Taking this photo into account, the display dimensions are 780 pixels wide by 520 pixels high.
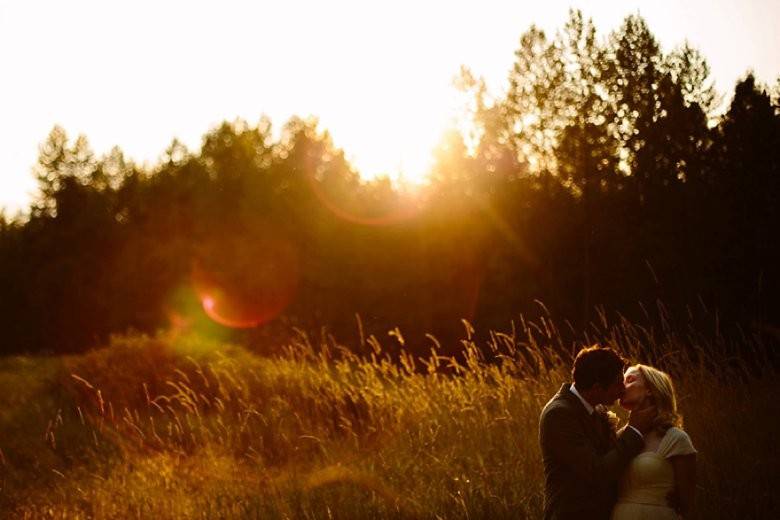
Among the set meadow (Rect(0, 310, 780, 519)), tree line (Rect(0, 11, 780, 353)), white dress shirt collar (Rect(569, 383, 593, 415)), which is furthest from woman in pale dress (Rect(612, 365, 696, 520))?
tree line (Rect(0, 11, 780, 353))

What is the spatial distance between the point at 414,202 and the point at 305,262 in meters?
6.39

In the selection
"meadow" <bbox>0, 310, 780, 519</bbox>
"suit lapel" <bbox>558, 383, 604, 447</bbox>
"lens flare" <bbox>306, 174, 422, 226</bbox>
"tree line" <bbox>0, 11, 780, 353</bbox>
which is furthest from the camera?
"lens flare" <bbox>306, 174, 422, 226</bbox>

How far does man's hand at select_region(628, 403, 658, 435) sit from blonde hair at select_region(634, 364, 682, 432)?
0.10 ft

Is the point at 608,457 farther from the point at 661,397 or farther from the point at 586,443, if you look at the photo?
the point at 661,397

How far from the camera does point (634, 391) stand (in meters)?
4.52

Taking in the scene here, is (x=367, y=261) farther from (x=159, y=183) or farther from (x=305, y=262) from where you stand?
(x=159, y=183)

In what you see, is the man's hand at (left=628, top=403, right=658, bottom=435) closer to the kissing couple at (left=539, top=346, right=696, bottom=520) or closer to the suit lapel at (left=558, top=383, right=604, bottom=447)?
the kissing couple at (left=539, top=346, right=696, bottom=520)

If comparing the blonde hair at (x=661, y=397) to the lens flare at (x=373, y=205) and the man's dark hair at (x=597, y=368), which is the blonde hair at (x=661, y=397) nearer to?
the man's dark hair at (x=597, y=368)

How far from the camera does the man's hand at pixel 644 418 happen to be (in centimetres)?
447

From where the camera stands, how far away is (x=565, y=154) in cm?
2716

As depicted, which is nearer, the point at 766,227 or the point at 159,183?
the point at 766,227

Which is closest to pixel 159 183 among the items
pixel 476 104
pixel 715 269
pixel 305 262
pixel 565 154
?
pixel 305 262

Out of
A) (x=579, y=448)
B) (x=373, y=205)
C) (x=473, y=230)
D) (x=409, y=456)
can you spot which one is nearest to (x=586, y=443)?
(x=579, y=448)

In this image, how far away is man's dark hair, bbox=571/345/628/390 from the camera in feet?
14.3
